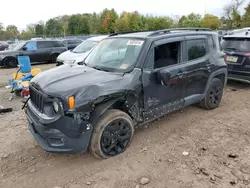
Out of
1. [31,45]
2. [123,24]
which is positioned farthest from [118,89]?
[123,24]

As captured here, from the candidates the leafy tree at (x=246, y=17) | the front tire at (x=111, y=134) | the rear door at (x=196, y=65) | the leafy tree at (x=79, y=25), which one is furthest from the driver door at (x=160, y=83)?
the leafy tree at (x=79, y=25)

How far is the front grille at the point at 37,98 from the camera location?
3175mm

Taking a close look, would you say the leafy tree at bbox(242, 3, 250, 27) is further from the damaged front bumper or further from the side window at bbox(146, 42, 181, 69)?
the damaged front bumper

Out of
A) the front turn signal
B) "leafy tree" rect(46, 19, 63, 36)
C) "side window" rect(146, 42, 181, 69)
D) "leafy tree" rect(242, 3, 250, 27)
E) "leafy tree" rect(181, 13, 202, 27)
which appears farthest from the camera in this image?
"leafy tree" rect(46, 19, 63, 36)

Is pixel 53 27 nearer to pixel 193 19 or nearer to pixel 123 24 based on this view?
pixel 123 24

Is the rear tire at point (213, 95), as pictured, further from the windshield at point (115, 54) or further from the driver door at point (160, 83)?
the windshield at point (115, 54)

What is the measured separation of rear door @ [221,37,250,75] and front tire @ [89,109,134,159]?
166 inches

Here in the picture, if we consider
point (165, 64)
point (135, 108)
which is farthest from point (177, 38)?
point (135, 108)

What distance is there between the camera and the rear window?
653 cm

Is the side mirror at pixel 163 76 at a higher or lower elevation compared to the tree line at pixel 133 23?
lower

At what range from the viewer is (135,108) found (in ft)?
A: 11.8

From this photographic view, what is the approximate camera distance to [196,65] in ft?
14.5

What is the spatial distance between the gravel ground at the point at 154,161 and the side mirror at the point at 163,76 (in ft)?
3.38

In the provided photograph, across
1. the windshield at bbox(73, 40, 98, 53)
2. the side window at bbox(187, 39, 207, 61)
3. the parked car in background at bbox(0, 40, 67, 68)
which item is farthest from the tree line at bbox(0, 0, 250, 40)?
the side window at bbox(187, 39, 207, 61)
